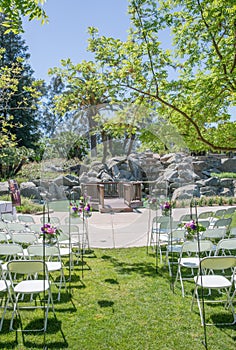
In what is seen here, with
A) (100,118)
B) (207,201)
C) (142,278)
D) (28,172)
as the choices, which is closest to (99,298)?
Answer: (142,278)

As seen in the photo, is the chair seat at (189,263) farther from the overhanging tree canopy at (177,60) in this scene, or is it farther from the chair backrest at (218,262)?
the overhanging tree canopy at (177,60)

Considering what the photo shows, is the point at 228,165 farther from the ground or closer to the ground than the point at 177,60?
closer to the ground

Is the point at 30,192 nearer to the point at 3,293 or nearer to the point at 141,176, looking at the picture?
the point at 141,176

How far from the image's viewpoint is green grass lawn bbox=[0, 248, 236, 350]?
2850 millimetres

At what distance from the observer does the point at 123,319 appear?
3314 mm

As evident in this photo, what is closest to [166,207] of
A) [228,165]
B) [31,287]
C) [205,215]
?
[205,215]

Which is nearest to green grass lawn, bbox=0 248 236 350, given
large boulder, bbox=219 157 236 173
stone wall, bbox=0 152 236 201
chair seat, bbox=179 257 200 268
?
chair seat, bbox=179 257 200 268

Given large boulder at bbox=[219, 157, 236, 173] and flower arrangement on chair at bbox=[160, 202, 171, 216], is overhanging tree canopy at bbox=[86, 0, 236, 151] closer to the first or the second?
flower arrangement on chair at bbox=[160, 202, 171, 216]

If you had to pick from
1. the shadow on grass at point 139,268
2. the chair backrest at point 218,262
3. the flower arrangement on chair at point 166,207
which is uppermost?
the flower arrangement on chair at point 166,207

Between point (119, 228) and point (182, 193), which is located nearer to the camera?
point (119, 228)

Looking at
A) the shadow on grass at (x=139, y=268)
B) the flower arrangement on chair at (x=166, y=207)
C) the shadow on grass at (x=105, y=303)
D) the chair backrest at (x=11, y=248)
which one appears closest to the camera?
the shadow on grass at (x=105, y=303)

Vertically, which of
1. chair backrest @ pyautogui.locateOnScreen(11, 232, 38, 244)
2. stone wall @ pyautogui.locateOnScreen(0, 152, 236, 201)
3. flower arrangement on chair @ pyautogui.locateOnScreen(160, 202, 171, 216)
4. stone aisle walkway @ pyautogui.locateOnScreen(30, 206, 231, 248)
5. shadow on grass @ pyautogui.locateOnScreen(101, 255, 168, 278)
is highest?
stone wall @ pyautogui.locateOnScreen(0, 152, 236, 201)

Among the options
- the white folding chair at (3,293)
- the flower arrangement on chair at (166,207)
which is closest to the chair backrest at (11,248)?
the white folding chair at (3,293)

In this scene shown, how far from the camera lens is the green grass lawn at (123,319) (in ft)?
9.35
